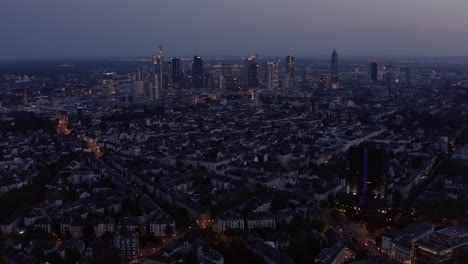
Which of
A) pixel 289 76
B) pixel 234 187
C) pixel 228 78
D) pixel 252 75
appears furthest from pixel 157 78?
pixel 234 187

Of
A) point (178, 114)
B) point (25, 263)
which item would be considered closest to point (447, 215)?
point (25, 263)

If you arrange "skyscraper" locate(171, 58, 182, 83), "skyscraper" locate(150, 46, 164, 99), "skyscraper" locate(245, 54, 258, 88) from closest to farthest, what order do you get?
"skyscraper" locate(150, 46, 164, 99) < "skyscraper" locate(245, 54, 258, 88) < "skyscraper" locate(171, 58, 182, 83)

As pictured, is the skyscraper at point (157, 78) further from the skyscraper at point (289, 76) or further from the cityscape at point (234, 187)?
the skyscraper at point (289, 76)

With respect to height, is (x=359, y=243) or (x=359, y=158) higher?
A: (x=359, y=158)

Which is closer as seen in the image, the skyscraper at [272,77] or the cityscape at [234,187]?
the cityscape at [234,187]

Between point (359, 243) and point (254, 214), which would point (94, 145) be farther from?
point (359, 243)

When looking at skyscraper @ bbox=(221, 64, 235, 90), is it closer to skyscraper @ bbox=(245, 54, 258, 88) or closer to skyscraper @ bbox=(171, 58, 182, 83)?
skyscraper @ bbox=(245, 54, 258, 88)

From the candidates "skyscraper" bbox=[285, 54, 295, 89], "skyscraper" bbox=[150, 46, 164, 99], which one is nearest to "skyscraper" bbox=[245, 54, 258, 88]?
"skyscraper" bbox=[285, 54, 295, 89]

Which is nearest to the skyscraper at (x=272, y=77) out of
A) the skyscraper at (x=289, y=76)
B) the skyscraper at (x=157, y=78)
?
the skyscraper at (x=289, y=76)

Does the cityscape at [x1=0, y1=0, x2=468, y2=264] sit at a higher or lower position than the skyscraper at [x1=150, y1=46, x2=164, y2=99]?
lower
